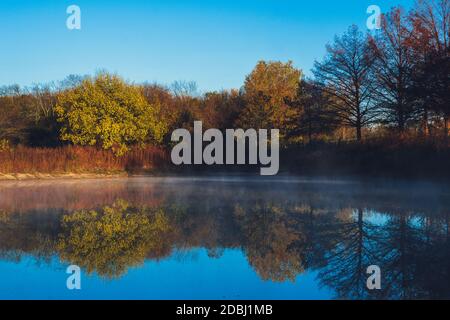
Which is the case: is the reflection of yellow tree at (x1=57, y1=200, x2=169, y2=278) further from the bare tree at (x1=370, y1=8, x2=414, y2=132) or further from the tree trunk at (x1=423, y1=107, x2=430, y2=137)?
the bare tree at (x1=370, y1=8, x2=414, y2=132)

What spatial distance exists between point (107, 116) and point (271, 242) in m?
31.4

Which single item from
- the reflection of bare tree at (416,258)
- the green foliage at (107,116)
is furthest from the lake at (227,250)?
the green foliage at (107,116)

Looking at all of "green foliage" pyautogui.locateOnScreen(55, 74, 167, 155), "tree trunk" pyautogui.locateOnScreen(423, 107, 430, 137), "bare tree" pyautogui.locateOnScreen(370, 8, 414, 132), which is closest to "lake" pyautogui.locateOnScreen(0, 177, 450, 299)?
"tree trunk" pyautogui.locateOnScreen(423, 107, 430, 137)

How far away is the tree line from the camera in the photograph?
28.0 metres

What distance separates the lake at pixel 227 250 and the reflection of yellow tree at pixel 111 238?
20mm

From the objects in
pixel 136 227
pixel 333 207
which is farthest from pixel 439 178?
pixel 136 227

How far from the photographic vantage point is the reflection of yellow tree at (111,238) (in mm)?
7383

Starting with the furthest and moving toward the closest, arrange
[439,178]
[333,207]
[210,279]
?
[439,178] < [333,207] < [210,279]

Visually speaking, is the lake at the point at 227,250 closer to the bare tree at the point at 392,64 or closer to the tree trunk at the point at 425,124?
the tree trunk at the point at 425,124

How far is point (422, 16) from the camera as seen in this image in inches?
1168

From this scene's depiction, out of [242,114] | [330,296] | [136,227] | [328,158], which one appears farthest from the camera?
[242,114]
